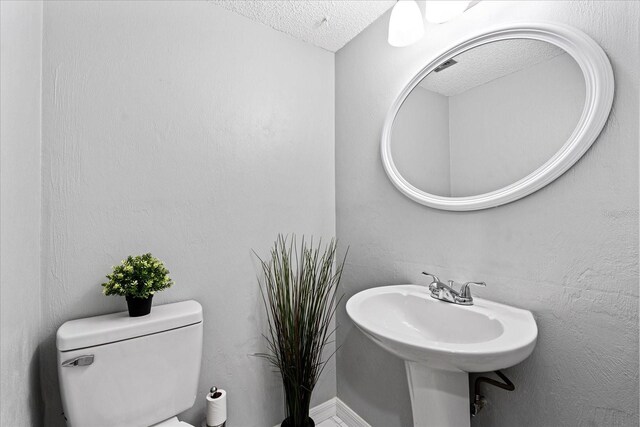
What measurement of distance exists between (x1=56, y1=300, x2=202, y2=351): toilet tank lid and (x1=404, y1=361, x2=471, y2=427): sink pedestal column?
0.88 metres

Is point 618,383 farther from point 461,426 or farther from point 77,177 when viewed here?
point 77,177

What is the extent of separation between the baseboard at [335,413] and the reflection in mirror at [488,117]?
1303 mm

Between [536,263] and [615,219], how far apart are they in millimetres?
226

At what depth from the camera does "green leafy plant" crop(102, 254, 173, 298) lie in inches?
38.5

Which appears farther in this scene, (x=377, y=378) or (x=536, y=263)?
(x=377, y=378)

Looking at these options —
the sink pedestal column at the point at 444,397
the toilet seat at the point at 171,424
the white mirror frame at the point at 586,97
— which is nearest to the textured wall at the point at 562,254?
the white mirror frame at the point at 586,97

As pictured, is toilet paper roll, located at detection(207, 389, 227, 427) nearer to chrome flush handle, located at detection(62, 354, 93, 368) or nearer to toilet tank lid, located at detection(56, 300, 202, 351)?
toilet tank lid, located at detection(56, 300, 202, 351)

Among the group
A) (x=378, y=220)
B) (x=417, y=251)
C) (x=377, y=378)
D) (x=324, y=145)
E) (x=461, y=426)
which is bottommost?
(x=377, y=378)

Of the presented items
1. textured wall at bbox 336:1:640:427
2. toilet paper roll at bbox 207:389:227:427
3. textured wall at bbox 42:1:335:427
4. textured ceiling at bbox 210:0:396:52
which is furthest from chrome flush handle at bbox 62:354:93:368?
textured ceiling at bbox 210:0:396:52

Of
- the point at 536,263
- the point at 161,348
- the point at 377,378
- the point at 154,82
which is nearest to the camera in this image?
the point at 536,263

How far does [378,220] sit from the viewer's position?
1435 mm

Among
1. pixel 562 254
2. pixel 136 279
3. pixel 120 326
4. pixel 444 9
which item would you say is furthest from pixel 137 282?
pixel 444 9

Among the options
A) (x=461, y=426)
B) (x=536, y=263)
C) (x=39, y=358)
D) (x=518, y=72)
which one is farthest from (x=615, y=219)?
(x=39, y=358)

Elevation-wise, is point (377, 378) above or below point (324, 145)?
below
